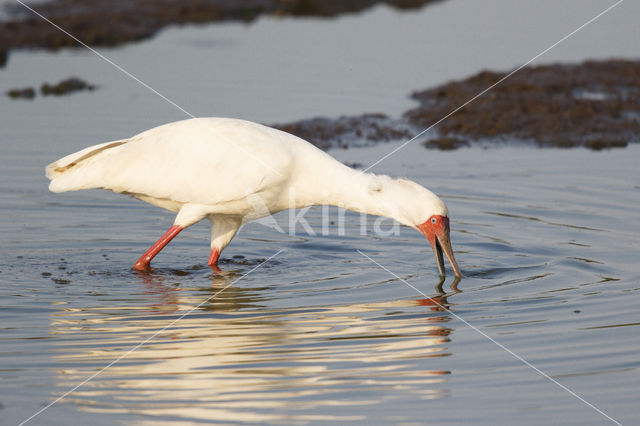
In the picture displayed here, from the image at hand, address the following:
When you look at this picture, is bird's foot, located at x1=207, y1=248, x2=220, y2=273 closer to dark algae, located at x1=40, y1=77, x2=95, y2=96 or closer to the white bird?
the white bird

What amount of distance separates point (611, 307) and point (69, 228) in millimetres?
5670

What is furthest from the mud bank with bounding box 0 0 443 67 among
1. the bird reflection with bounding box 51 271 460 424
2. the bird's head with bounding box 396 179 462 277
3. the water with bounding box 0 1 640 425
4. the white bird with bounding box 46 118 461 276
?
the bird reflection with bounding box 51 271 460 424

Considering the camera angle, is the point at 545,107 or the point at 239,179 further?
the point at 545,107

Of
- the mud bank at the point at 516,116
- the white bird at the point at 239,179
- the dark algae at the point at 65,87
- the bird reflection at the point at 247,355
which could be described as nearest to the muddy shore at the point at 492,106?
the mud bank at the point at 516,116

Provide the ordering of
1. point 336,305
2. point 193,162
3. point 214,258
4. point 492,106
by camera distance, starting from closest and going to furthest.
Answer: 1. point 336,305
2. point 193,162
3. point 214,258
4. point 492,106

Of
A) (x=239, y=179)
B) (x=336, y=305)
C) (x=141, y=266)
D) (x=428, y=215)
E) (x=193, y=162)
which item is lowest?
(x=336, y=305)

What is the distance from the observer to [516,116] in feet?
50.1

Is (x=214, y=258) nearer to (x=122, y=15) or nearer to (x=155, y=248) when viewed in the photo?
(x=155, y=248)

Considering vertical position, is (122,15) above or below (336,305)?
above

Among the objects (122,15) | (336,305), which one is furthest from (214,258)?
(122,15)

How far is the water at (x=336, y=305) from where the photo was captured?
20.9ft

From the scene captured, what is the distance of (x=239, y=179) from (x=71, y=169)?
1.73 meters

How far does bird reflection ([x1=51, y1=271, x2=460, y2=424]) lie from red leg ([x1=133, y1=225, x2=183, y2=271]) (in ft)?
2.07

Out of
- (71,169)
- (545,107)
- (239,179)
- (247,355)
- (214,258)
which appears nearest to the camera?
(247,355)
